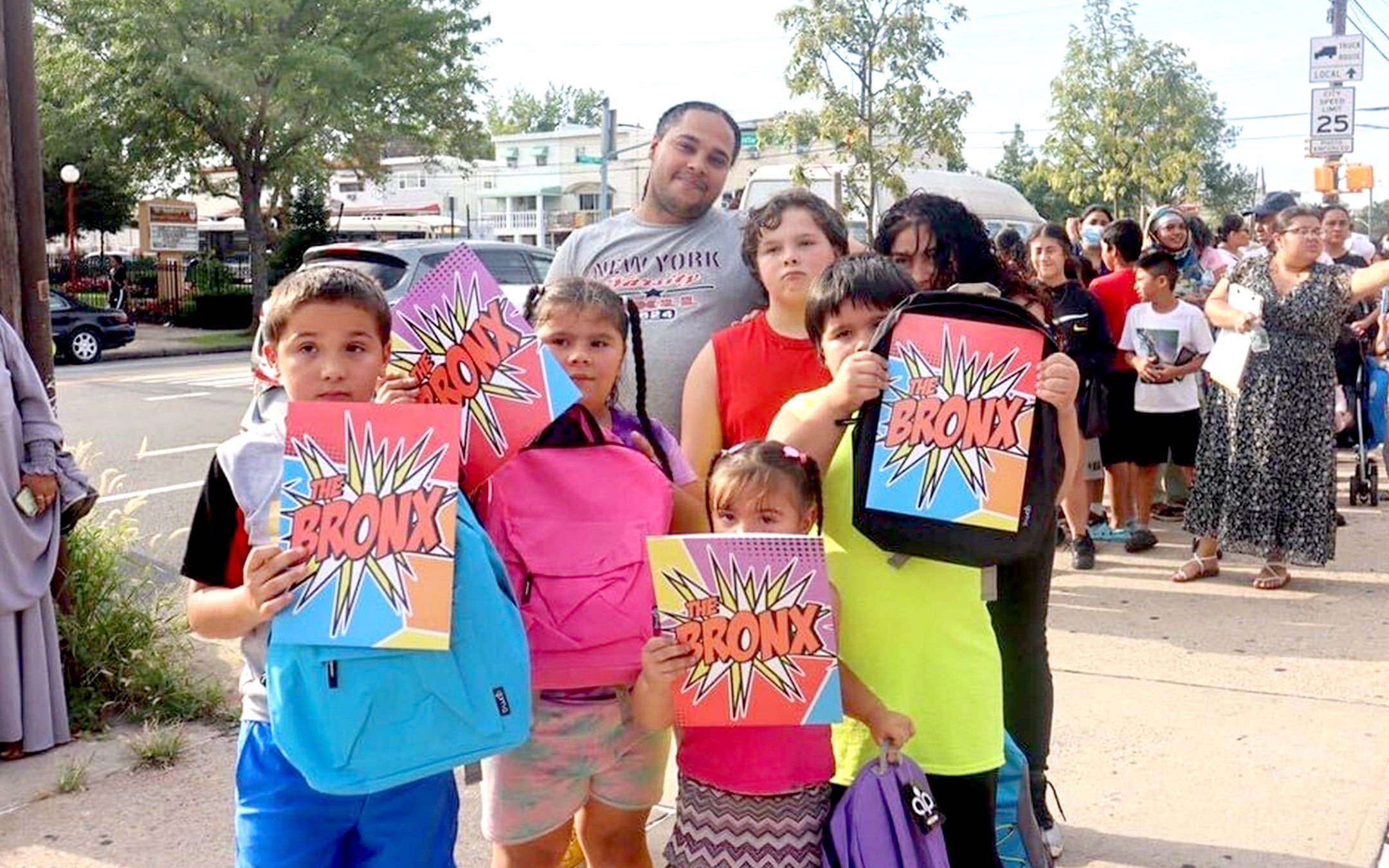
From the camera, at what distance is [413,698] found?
6.81ft

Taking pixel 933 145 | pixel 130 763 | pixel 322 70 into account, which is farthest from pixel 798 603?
pixel 322 70

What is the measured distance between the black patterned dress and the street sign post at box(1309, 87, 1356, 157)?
9202 millimetres

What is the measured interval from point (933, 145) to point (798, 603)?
14.8m

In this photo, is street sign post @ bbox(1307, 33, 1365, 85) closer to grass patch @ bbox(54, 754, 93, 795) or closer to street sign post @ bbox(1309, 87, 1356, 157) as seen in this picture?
street sign post @ bbox(1309, 87, 1356, 157)

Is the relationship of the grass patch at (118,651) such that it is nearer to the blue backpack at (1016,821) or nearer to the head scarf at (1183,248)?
the blue backpack at (1016,821)

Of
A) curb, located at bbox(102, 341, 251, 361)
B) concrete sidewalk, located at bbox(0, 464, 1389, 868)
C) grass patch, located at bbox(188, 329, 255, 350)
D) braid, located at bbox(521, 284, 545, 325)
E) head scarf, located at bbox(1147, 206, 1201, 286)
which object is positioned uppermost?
head scarf, located at bbox(1147, 206, 1201, 286)

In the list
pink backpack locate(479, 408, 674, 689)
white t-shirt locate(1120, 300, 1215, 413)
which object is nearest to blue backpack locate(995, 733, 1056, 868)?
pink backpack locate(479, 408, 674, 689)

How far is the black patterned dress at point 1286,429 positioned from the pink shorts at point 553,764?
4558 millimetres

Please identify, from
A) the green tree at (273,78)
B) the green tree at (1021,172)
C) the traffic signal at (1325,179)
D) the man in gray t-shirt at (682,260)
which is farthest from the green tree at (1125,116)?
the green tree at (1021,172)

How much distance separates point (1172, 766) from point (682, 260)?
2.23 m

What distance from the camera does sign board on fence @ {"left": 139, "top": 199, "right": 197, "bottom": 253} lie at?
92.4ft

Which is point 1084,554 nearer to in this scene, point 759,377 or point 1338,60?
point 759,377

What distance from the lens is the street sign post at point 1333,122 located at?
13.9 metres

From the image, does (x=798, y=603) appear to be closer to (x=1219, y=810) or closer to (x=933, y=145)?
(x=1219, y=810)
